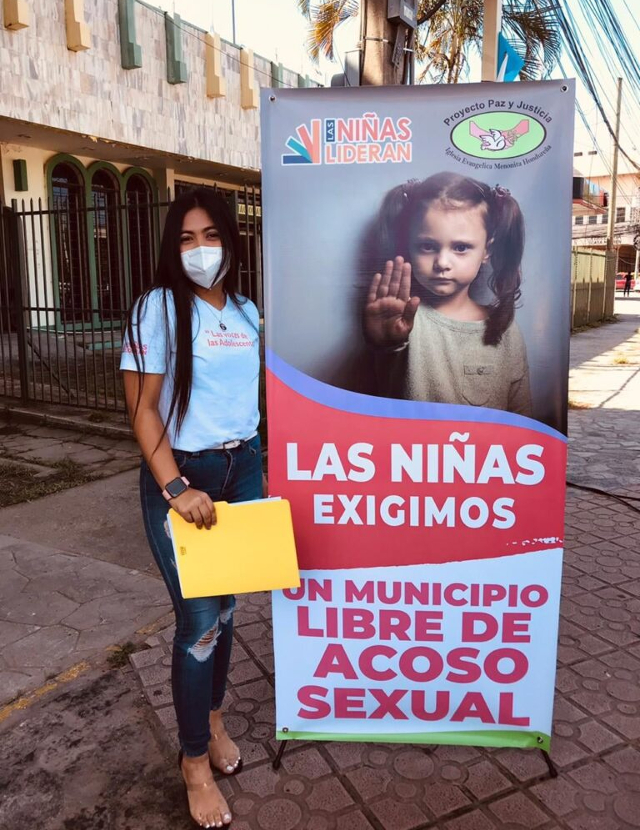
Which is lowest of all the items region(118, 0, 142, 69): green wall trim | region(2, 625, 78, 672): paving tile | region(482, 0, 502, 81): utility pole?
region(2, 625, 78, 672): paving tile

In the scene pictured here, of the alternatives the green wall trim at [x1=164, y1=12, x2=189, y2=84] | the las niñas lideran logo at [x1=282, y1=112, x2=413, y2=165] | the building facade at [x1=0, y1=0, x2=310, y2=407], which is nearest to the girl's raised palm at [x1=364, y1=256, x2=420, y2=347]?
the las niñas lideran logo at [x1=282, y1=112, x2=413, y2=165]

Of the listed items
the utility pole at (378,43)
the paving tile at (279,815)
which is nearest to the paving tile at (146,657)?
the paving tile at (279,815)

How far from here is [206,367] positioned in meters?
2.12

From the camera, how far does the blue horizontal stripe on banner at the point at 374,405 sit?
2.25 m

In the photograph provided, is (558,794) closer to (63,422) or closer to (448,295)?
(448,295)

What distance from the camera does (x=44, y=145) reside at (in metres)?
12.9

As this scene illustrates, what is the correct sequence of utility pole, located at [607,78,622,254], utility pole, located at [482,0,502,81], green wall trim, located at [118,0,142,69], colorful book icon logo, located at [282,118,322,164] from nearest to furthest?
colorful book icon logo, located at [282,118,322,164], utility pole, located at [482,0,502,81], green wall trim, located at [118,0,142,69], utility pole, located at [607,78,622,254]

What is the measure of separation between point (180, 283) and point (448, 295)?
0.80 m

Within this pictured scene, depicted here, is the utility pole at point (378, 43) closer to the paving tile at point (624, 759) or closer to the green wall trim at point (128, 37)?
the paving tile at point (624, 759)

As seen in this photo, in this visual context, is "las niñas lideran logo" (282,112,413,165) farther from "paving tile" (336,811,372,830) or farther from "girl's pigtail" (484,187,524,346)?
"paving tile" (336,811,372,830)

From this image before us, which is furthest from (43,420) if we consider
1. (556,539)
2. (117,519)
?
(556,539)

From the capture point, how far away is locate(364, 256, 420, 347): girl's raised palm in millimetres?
2174

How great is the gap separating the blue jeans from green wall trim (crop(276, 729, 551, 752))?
40cm

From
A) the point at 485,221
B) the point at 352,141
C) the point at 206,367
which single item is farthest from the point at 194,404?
the point at 485,221
